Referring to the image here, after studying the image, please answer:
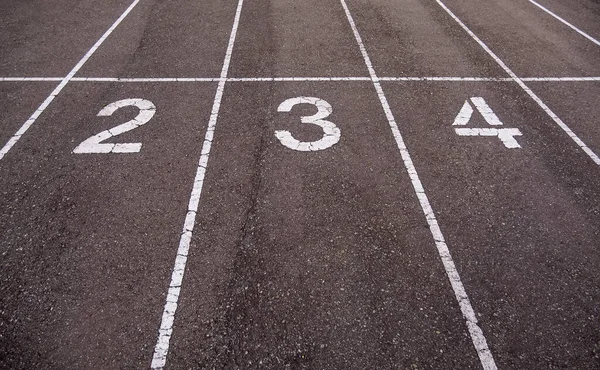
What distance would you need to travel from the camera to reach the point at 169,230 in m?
4.92

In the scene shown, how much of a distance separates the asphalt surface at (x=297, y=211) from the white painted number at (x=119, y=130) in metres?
0.14

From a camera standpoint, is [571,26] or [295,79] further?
[571,26]

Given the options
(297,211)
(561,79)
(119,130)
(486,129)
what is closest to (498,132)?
(486,129)

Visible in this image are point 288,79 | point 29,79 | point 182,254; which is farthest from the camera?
point 288,79

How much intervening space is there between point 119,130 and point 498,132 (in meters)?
6.38

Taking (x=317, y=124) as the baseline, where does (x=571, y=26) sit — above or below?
above

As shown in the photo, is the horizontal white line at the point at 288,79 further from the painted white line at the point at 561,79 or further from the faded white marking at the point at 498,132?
the faded white marking at the point at 498,132

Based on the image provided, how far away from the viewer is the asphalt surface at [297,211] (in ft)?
12.8

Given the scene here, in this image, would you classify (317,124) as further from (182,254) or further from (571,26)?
(571,26)

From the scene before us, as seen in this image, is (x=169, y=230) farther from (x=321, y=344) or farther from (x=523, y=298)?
(x=523, y=298)

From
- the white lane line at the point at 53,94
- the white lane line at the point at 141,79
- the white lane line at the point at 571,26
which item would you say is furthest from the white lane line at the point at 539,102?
the white lane line at the point at 53,94

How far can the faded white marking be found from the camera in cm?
648

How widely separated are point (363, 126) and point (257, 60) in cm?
329

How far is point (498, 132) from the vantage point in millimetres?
6641
